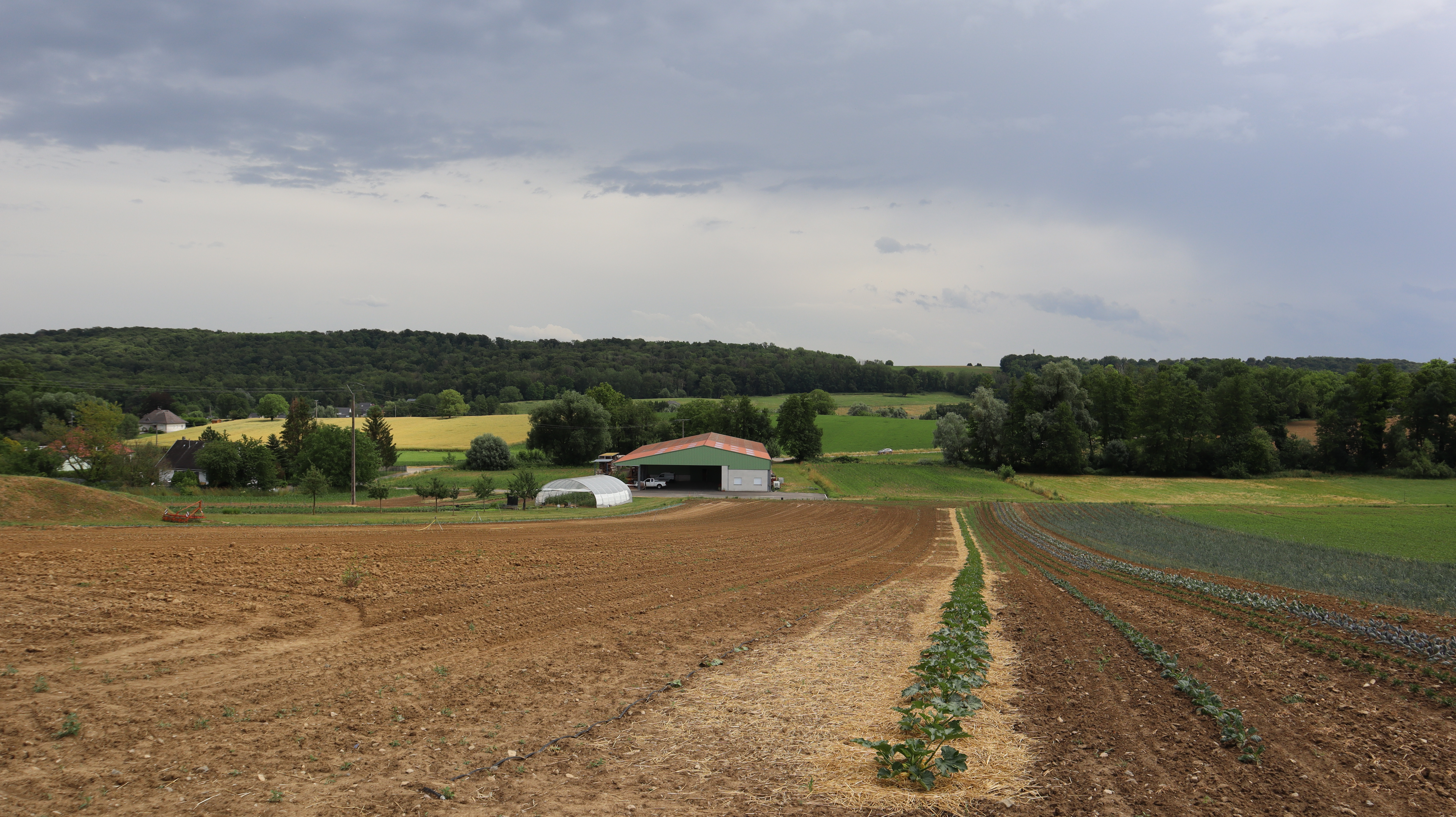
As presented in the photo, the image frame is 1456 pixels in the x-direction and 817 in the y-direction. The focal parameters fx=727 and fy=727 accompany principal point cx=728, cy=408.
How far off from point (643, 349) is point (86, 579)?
A: 583 feet

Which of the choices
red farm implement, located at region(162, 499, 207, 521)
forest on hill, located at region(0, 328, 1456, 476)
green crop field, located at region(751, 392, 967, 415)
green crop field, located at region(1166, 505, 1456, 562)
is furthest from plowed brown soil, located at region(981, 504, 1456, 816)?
green crop field, located at region(751, 392, 967, 415)

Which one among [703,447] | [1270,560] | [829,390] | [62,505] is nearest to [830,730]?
[1270,560]

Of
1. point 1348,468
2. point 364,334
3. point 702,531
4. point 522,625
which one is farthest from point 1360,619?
point 364,334

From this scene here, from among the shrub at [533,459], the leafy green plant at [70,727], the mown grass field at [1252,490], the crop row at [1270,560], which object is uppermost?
the leafy green plant at [70,727]

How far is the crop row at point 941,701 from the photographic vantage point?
667cm

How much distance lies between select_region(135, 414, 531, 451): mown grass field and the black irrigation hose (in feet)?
276

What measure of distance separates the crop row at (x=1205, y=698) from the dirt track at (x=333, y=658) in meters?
6.06

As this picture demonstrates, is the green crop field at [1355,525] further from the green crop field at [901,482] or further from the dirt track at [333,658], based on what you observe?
the dirt track at [333,658]

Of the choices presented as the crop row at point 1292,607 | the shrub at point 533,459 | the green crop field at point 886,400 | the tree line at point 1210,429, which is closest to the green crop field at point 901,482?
the tree line at point 1210,429

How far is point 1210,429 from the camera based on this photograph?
81500 millimetres

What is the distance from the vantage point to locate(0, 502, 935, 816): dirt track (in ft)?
21.9

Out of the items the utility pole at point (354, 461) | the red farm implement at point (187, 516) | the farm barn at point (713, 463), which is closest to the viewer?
the red farm implement at point (187, 516)

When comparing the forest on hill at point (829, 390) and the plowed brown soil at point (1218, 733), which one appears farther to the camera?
the forest on hill at point (829, 390)

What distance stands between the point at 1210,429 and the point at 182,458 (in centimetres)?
11175
